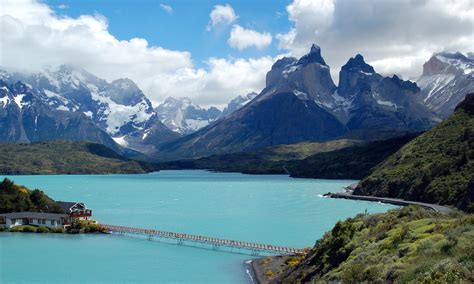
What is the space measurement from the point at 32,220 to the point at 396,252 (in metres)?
78.6

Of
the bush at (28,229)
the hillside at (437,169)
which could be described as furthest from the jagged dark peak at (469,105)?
the bush at (28,229)

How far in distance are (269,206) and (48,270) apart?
268 feet

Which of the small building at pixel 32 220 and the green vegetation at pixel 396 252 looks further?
the small building at pixel 32 220

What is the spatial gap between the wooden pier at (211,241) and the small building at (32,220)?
26.2ft

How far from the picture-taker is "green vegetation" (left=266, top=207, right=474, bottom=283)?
22.4 m

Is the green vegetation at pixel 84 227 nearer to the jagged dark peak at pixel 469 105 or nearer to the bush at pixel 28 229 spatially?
the bush at pixel 28 229

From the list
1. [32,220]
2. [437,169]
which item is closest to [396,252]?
[32,220]

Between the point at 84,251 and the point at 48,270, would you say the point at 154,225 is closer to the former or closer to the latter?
the point at 84,251

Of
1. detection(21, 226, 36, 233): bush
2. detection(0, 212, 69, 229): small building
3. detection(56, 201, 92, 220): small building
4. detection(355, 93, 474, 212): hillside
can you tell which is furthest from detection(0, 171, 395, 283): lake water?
detection(355, 93, 474, 212): hillside

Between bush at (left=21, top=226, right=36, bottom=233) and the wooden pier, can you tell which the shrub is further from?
bush at (left=21, top=226, right=36, bottom=233)

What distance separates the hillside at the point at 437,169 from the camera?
116000 millimetres

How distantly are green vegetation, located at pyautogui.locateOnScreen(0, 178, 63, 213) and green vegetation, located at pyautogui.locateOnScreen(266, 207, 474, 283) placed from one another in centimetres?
6418

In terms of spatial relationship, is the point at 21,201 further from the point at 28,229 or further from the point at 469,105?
the point at 469,105

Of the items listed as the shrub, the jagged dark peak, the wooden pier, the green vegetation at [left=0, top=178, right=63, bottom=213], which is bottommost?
the shrub
